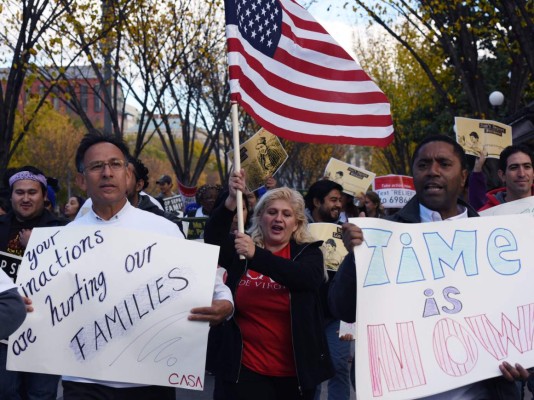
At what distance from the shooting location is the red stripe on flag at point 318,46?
5.25 m

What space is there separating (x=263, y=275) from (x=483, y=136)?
5.12m

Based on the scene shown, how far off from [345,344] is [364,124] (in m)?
2.24

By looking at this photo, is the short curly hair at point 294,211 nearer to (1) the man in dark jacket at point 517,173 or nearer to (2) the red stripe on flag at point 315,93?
(2) the red stripe on flag at point 315,93

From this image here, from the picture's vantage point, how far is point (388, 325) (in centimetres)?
370

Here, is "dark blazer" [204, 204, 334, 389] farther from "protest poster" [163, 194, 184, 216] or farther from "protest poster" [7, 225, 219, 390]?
"protest poster" [163, 194, 184, 216]

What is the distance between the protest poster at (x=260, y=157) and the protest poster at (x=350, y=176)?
18.4 ft

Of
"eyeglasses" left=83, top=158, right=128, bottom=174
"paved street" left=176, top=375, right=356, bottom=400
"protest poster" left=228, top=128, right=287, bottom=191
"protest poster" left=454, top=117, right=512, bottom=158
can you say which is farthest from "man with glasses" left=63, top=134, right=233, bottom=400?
"protest poster" left=454, top=117, right=512, bottom=158

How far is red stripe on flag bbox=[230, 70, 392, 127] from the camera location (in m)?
5.12

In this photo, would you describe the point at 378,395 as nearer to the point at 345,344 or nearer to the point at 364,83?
the point at 364,83

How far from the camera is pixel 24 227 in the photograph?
6.50 m

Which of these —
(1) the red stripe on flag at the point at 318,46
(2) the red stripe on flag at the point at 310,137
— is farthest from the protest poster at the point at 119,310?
(1) the red stripe on flag at the point at 318,46

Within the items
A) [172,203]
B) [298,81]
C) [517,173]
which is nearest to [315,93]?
[298,81]

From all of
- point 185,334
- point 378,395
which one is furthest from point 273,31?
point 378,395

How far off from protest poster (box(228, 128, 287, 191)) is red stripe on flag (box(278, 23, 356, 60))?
1.07 metres
